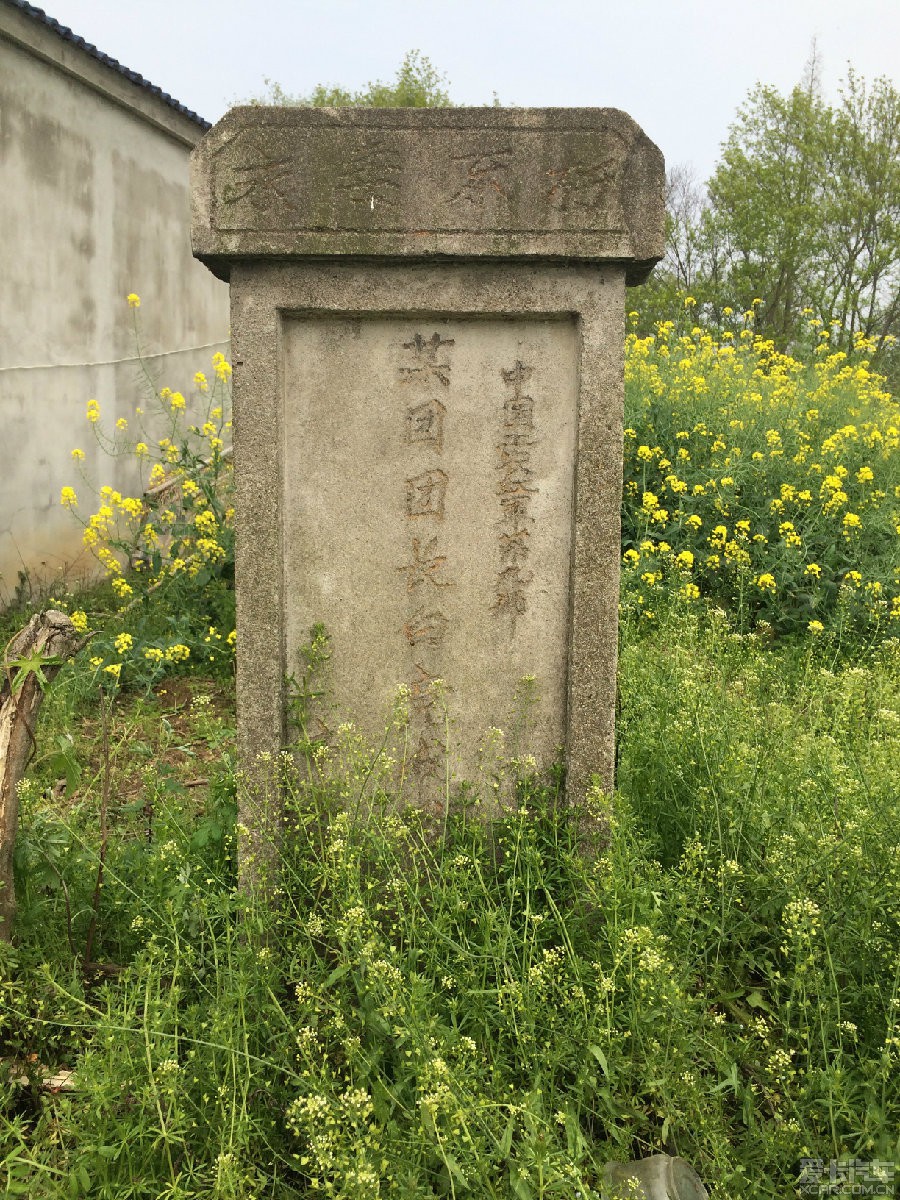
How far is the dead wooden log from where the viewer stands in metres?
2.67

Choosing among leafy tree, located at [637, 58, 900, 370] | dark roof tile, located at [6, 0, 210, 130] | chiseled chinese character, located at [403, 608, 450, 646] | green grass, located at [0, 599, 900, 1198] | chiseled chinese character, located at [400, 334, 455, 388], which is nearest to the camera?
green grass, located at [0, 599, 900, 1198]

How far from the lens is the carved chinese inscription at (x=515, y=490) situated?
2.83m

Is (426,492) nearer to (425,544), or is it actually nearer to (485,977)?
(425,544)

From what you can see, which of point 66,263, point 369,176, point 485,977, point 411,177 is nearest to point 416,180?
point 411,177

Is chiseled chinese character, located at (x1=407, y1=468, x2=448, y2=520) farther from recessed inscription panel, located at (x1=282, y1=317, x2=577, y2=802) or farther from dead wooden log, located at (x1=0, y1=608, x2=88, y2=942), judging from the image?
dead wooden log, located at (x1=0, y1=608, x2=88, y2=942)

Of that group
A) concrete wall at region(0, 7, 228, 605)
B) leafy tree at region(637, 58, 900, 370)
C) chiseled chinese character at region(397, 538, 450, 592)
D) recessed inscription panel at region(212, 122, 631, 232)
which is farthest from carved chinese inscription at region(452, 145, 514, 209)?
leafy tree at region(637, 58, 900, 370)

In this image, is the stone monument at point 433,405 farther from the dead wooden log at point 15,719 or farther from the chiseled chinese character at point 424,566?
the dead wooden log at point 15,719

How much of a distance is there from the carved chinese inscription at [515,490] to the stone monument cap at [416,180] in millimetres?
417

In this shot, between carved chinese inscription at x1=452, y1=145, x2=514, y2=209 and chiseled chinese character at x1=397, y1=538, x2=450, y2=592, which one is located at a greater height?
carved chinese inscription at x1=452, y1=145, x2=514, y2=209

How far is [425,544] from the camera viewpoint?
2887 mm

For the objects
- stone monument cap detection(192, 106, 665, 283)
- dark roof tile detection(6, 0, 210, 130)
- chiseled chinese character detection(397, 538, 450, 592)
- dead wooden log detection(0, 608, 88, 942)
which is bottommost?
dead wooden log detection(0, 608, 88, 942)

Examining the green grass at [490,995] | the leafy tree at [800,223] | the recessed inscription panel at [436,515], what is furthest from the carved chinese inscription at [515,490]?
the leafy tree at [800,223]

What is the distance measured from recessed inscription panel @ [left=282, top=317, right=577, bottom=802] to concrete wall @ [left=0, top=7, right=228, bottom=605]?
4348mm

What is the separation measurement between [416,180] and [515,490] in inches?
33.3
